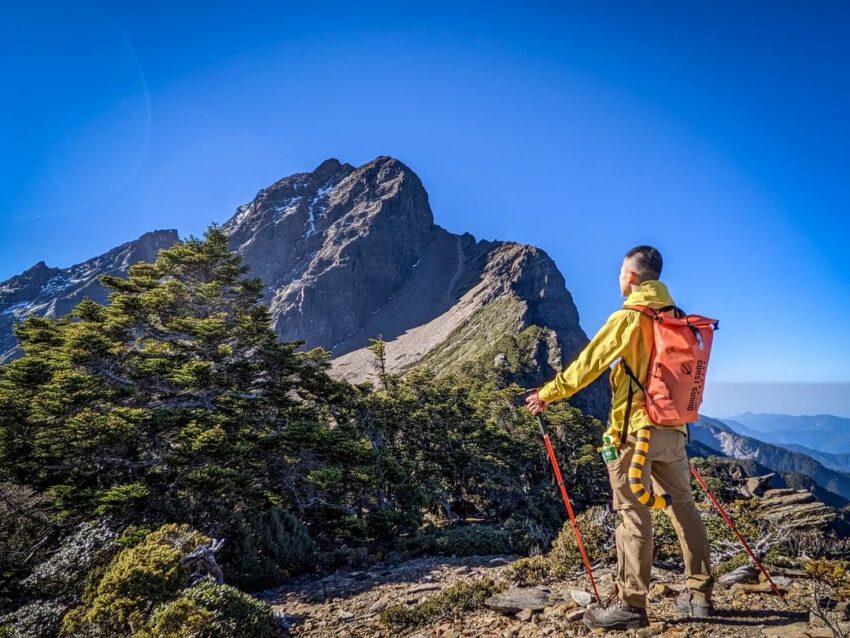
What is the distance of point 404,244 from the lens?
18488 cm

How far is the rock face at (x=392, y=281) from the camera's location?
125 m

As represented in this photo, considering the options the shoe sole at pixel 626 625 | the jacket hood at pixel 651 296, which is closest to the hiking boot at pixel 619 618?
the shoe sole at pixel 626 625

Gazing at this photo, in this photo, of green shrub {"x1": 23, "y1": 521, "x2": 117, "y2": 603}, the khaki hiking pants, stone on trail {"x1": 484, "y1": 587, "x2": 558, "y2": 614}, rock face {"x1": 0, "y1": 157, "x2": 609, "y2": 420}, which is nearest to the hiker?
the khaki hiking pants

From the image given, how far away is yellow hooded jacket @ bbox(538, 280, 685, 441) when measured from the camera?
3.21 metres

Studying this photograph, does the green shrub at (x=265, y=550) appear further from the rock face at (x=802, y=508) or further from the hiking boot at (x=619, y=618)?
the rock face at (x=802, y=508)

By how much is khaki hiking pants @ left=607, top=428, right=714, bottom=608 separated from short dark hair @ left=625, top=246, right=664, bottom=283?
1.29m

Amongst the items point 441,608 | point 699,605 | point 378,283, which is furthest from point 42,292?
point 699,605

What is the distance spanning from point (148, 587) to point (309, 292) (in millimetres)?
167628

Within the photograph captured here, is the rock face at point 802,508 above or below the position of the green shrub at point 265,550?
below

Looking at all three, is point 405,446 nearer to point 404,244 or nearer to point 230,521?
point 230,521

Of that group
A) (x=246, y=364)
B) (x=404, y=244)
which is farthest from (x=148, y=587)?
(x=404, y=244)

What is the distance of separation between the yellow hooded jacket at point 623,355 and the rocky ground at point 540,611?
1.69 metres

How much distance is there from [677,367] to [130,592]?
6.23 meters

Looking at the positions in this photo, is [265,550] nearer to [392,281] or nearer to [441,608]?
[441,608]
